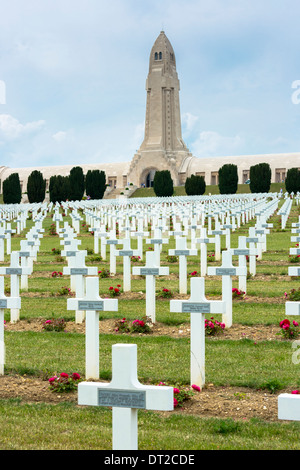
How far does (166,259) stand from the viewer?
15.4 metres

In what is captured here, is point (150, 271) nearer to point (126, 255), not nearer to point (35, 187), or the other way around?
point (126, 255)

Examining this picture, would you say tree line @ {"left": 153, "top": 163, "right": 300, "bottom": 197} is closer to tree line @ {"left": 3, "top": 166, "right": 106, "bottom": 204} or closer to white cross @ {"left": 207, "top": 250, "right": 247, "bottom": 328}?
tree line @ {"left": 3, "top": 166, "right": 106, "bottom": 204}

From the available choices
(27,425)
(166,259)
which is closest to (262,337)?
(27,425)

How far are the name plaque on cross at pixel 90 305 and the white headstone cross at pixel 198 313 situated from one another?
0.65m

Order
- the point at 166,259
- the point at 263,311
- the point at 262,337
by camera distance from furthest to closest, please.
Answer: the point at 166,259, the point at 263,311, the point at 262,337

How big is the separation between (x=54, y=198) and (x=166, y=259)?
33.8 m

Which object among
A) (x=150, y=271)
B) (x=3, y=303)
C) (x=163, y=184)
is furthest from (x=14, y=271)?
(x=163, y=184)

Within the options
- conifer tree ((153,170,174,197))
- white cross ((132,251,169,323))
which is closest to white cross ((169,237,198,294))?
white cross ((132,251,169,323))

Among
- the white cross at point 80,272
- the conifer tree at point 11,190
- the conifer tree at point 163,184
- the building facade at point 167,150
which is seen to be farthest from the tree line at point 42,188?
the white cross at point 80,272

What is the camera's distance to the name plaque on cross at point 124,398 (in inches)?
116

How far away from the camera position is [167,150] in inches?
2776

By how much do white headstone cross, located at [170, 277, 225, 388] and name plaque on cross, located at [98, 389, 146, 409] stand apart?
234 cm
